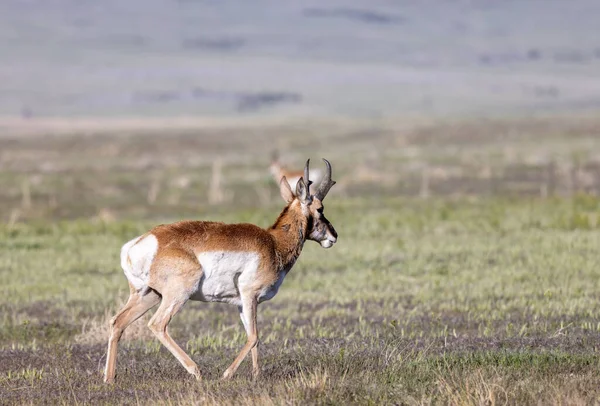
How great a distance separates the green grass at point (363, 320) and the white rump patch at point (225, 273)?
0.68 metres

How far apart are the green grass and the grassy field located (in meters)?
0.03

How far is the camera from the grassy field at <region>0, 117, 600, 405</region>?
8109mm

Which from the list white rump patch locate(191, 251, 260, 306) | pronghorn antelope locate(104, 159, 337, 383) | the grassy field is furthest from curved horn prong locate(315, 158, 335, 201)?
the grassy field

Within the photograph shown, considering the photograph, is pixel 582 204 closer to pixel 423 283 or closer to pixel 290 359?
pixel 423 283

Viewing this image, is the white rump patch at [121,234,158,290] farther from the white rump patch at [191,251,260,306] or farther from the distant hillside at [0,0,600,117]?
the distant hillside at [0,0,600,117]

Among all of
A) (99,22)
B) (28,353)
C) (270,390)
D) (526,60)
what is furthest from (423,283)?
(99,22)

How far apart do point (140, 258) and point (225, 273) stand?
28.3 inches

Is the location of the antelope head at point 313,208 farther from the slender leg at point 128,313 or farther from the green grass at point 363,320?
the slender leg at point 128,313

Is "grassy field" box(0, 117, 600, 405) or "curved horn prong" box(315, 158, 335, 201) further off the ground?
"curved horn prong" box(315, 158, 335, 201)

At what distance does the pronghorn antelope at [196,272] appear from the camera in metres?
9.01

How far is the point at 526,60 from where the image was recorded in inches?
6570

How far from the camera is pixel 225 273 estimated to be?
30.2 feet

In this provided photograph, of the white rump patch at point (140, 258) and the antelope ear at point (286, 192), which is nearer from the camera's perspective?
the white rump patch at point (140, 258)

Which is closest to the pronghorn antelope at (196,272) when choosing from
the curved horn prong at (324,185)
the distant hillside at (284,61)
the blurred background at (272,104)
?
the curved horn prong at (324,185)
